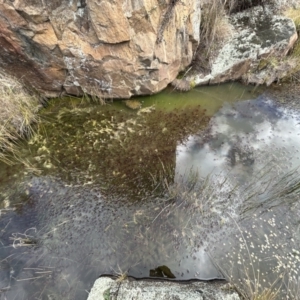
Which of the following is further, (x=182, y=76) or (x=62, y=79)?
(x=182, y=76)

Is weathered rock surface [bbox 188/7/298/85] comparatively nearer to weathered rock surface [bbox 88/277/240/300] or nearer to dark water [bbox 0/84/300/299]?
dark water [bbox 0/84/300/299]

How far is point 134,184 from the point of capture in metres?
3.22

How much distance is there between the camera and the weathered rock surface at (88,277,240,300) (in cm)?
222

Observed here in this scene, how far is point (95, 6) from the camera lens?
3252 mm

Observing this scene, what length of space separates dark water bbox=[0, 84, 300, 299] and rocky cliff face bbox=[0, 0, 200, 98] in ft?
1.24

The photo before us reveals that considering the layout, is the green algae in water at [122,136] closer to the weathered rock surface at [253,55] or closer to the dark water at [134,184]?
the dark water at [134,184]

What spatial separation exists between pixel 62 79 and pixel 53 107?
488mm

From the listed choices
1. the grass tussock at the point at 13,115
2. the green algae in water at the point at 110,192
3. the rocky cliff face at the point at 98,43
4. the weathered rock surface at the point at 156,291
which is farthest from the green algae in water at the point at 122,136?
the weathered rock surface at the point at 156,291

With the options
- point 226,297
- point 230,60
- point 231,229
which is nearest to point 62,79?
point 230,60

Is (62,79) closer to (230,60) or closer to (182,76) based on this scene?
(182,76)

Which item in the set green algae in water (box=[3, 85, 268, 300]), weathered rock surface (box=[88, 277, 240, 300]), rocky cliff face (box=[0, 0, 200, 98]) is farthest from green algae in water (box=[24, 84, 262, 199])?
weathered rock surface (box=[88, 277, 240, 300])

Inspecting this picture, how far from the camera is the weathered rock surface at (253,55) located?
4.51m

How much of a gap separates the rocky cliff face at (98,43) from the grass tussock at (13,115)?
33 cm

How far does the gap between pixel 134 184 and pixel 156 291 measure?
1291mm
